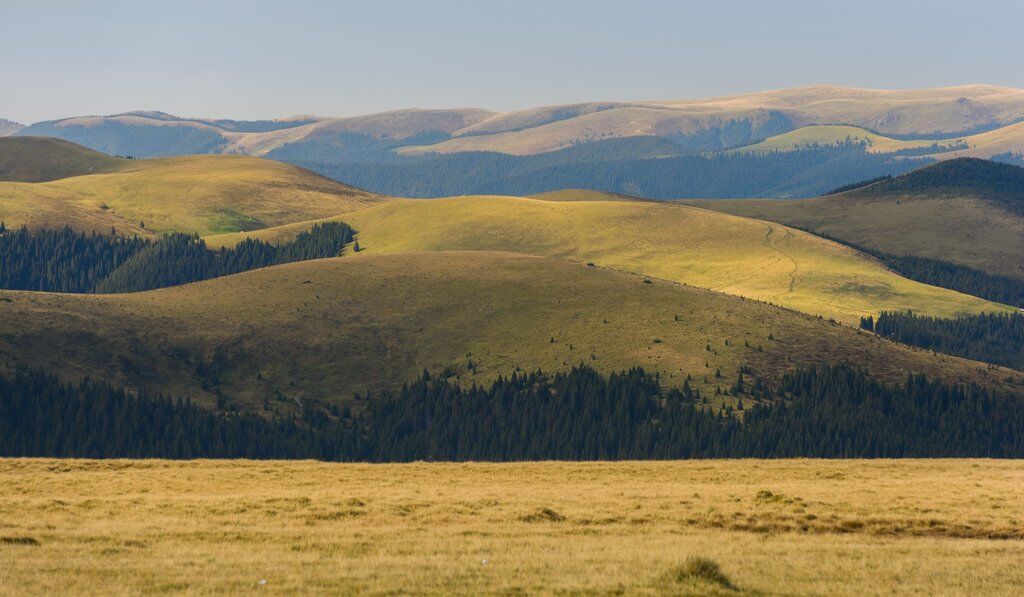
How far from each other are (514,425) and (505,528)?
5487 inches

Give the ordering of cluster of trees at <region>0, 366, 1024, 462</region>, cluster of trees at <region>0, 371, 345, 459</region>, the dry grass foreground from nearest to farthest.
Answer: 1. the dry grass foreground
2. cluster of trees at <region>0, 371, 345, 459</region>
3. cluster of trees at <region>0, 366, 1024, 462</region>

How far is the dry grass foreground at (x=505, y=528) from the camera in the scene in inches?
1439

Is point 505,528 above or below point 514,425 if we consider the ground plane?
above

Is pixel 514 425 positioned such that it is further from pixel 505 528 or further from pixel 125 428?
pixel 505 528

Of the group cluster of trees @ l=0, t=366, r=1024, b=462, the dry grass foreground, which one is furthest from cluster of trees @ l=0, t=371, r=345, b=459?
the dry grass foreground

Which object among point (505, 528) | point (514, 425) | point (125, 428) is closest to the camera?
point (505, 528)

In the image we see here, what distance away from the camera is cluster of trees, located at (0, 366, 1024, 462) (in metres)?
172

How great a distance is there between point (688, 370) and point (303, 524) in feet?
507

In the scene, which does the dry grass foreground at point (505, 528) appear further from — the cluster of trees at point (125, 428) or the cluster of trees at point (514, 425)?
the cluster of trees at point (514, 425)

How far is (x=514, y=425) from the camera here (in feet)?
612

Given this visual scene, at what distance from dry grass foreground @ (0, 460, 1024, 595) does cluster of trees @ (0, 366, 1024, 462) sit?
10766 centimetres

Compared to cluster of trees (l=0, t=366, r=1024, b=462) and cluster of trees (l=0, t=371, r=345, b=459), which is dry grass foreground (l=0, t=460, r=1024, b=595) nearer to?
cluster of trees (l=0, t=371, r=345, b=459)

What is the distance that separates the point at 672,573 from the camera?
37.0m

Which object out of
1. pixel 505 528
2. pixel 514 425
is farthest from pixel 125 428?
pixel 505 528
